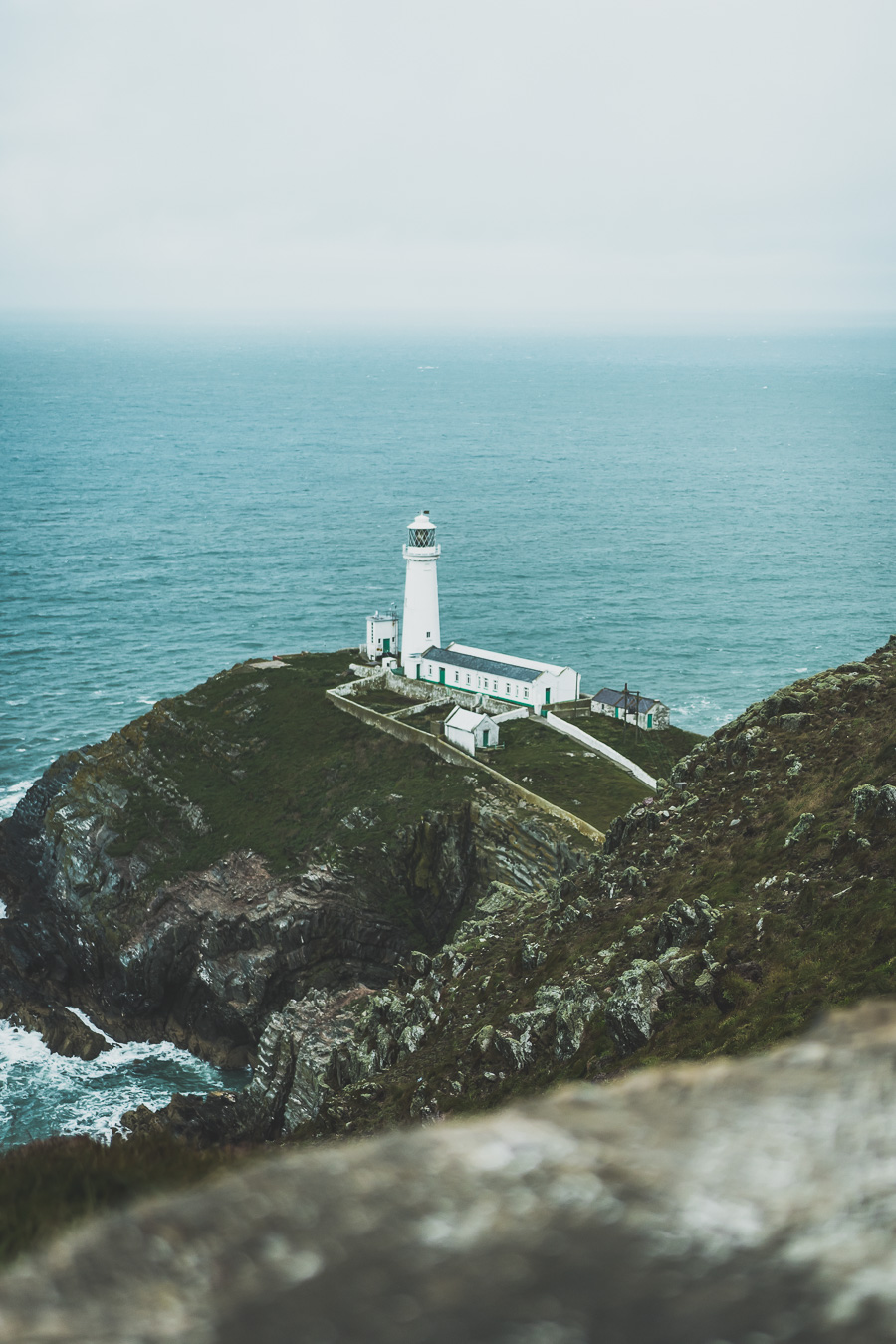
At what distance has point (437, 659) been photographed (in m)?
68.2

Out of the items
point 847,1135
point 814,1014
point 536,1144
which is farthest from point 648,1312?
point 814,1014

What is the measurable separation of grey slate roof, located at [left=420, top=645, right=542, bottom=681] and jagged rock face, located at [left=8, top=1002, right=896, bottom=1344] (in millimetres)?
54929

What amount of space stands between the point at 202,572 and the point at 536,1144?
117m

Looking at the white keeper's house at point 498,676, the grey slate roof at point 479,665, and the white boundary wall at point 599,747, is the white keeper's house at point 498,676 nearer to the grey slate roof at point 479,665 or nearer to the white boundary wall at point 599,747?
the grey slate roof at point 479,665

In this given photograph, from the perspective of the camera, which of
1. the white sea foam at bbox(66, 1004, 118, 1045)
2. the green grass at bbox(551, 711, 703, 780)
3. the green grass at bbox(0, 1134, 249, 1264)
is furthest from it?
the green grass at bbox(551, 711, 703, 780)

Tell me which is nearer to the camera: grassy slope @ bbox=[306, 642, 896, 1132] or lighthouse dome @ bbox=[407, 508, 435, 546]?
grassy slope @ bbox=[306, 642, 896, 1132]

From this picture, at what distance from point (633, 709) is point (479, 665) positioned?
9.74m

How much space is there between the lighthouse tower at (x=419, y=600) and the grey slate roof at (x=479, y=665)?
918mm

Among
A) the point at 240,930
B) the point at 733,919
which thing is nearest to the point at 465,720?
the point at 240,930

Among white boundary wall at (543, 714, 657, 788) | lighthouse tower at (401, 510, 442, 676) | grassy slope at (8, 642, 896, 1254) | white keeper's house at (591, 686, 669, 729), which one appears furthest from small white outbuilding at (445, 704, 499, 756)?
grassy slope at (8, 642, 896, 1254)

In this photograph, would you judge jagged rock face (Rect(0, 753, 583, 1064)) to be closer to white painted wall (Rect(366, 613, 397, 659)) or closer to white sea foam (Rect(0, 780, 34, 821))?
white sea foam (Rect(0, 780, 34, 821))

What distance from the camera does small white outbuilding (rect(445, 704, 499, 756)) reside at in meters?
57.2

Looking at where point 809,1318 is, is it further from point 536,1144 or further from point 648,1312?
point 536,1144

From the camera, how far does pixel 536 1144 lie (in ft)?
27.5
